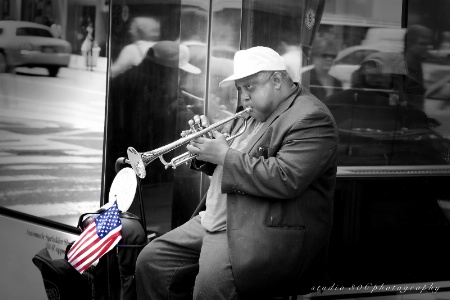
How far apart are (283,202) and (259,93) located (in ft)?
2.02

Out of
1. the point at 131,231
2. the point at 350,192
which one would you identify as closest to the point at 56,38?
the point at 131,231

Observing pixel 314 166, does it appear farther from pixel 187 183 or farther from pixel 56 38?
pixel 56 38

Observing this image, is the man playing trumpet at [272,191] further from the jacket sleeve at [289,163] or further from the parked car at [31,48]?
the parked car at [31,48]

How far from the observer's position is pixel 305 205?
3.57 meters

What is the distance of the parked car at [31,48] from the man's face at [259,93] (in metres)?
2.40

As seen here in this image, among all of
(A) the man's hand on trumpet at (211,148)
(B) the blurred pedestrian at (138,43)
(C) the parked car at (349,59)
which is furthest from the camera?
(B) the blurred pedestrian at (138,43)

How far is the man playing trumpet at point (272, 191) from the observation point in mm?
3488

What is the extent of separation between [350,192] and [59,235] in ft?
7.85

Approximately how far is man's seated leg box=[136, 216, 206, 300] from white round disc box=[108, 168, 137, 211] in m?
0.41

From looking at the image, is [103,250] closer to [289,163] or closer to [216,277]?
[216,277]

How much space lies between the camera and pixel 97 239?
4238 millimetres

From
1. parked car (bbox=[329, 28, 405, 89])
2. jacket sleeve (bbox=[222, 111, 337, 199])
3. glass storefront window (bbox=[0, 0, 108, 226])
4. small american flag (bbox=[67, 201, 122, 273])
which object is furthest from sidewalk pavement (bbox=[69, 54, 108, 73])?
jacket sleeve (bbox=[222, 111, 337, 199])

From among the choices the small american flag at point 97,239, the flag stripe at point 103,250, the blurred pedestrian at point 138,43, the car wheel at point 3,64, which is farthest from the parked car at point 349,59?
the car wheel at point 3,64

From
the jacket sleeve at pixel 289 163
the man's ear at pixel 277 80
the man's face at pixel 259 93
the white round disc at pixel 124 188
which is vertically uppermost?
the man's ear at pixel 277 80
